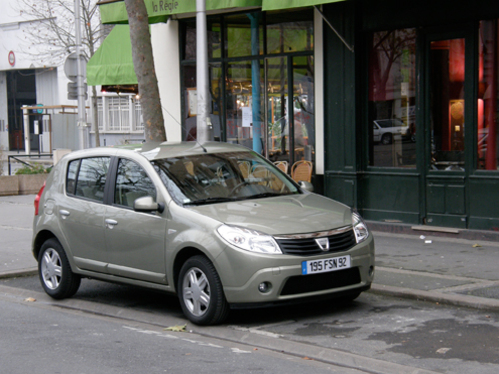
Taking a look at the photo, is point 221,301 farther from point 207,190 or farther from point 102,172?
point 102,172

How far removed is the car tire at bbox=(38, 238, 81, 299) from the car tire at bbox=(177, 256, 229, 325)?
1850 millimetres

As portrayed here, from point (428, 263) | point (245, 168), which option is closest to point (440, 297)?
point (428, 263)

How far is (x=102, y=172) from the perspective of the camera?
7891 mm

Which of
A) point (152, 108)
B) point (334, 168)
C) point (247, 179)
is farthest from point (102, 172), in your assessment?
point (334, 168)

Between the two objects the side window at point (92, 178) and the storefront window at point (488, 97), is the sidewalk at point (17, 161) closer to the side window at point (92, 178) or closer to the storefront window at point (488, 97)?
the side window at point (92, 178)

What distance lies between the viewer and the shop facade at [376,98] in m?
11.0

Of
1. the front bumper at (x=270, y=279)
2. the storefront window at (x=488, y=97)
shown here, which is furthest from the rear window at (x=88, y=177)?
the storefront window at (x=488, y=97)

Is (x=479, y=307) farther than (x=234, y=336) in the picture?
Yes

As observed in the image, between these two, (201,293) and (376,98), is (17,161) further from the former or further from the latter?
(201,293)

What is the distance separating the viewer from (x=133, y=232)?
7.24m

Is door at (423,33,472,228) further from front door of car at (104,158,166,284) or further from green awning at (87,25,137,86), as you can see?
green awning at (87,25,137,86)

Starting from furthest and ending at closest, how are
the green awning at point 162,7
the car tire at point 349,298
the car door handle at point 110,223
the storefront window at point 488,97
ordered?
the green awning at point 162,7, the storefront window at point 488,97, the car door handle at point 110,223, the car tire at point 349,298

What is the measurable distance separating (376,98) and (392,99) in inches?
13.3

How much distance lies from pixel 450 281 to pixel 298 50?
6599 millimetres
